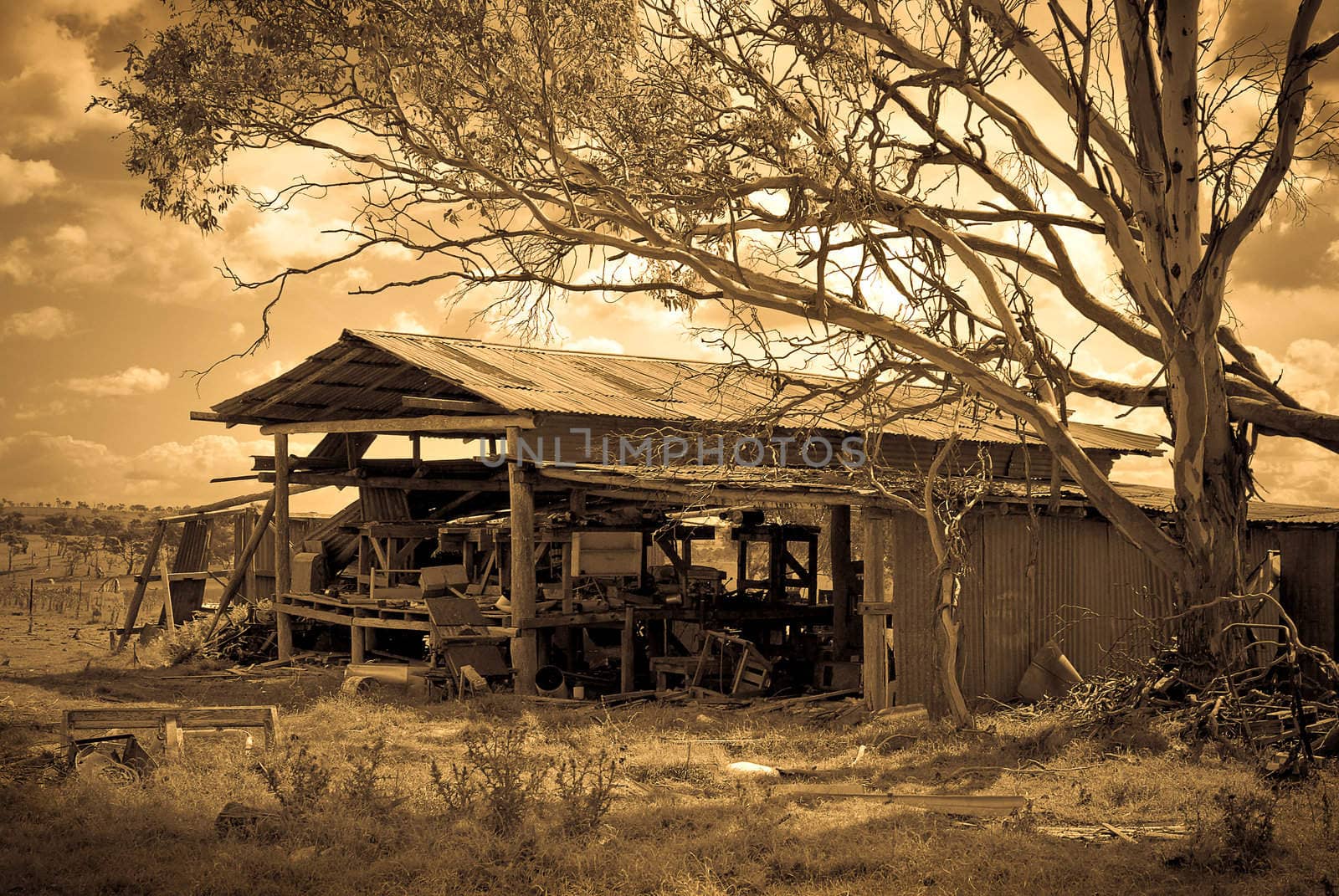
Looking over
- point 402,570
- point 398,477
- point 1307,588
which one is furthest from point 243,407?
point 1307,588

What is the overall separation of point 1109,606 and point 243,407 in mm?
14313

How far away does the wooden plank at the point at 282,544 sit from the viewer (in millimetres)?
20078

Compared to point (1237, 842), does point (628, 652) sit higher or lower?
higher

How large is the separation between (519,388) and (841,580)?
6029 millimetres

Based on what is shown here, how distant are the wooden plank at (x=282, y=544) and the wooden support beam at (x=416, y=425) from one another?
443 millimetres

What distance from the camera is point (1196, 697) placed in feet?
37.2

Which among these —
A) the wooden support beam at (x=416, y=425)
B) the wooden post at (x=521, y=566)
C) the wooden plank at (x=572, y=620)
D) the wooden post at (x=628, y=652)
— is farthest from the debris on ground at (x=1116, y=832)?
the wooden support beam at (x=416, y=425)

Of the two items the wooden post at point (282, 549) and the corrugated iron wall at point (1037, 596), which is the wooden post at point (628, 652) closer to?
the corrugated iron wall at point (1037, 596)

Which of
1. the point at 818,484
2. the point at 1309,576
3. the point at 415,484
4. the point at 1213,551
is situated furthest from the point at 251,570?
the point at 1309,576

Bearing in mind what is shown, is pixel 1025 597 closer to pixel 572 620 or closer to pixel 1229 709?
pixel 1229 709

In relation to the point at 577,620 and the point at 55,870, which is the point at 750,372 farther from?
the point at 55,870

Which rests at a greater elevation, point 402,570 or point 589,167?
point 589,167

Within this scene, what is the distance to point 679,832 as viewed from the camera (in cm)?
827

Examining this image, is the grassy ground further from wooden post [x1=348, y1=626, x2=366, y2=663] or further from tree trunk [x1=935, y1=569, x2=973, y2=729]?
wooden post [x1=348, y1=626, x2=366, y2=663]
